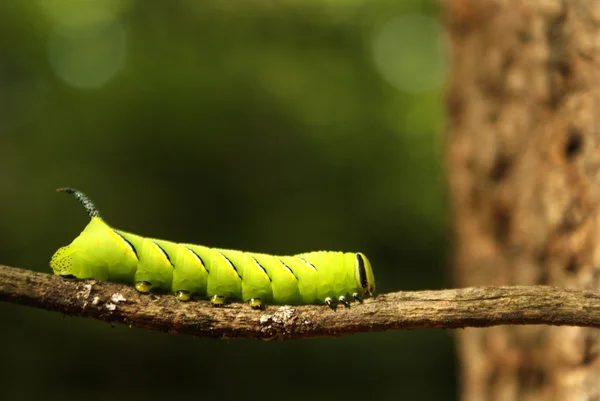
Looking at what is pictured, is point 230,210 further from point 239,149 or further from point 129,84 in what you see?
point 129,84

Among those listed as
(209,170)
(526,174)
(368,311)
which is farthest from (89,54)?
(368,311)

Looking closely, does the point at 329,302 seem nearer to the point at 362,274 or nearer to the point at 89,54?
the point at 362,274

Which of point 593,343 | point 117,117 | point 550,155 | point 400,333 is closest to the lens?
point 593,343

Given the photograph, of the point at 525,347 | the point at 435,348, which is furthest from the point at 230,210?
the point at 525,347

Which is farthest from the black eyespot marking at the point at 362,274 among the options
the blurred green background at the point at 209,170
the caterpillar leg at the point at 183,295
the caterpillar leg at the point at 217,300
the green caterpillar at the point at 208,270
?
the blurred green background at the point at 209,170

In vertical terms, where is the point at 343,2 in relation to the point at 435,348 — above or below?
above

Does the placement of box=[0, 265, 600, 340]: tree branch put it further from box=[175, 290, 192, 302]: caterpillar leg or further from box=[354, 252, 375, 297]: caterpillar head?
Result: box=[354, 252, 375, 297]: caterpillar head

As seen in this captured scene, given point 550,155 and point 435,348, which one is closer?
point 550,155

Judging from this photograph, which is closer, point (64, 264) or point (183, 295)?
point (64, 264)
